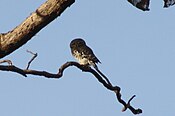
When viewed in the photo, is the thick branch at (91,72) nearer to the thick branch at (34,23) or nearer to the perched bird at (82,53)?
the thick branch at (34,23)

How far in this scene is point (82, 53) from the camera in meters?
6.47

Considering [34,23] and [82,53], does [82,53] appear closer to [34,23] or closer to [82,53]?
[82,53]

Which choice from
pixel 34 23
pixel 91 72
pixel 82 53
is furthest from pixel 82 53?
pixel 34 23

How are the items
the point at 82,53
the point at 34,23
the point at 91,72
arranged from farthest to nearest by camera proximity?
the point at 82,53 → the point at 91,72 → the point at 34,23

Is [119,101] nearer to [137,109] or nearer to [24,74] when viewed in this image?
[137,109]

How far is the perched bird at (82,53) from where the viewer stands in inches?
237

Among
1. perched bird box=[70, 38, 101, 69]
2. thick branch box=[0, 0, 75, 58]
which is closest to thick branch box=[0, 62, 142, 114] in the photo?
thick branch box=[0, 0, 75, 58]

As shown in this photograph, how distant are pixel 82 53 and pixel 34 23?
441 cm

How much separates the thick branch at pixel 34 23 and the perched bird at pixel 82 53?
3671 mm

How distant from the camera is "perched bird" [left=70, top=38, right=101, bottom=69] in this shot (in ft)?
19.7

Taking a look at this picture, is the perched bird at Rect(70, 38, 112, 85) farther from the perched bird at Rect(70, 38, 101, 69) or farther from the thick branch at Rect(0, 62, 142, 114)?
the thick branch at Rect(0, 62, 142, 114)

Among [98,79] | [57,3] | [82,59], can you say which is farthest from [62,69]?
[82,59]

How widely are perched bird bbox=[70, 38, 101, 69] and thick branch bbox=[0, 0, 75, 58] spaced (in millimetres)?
3671

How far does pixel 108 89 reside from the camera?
249 centimetres
